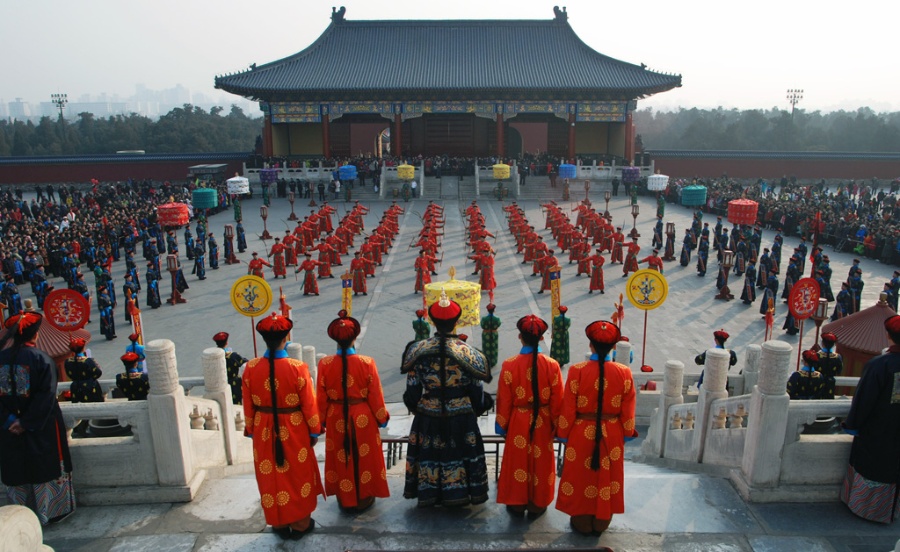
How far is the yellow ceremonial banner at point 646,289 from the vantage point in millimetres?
9133

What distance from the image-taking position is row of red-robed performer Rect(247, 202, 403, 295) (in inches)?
611

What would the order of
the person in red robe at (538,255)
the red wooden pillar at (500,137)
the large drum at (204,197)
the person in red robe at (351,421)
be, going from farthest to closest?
the red wooden pillar at (500,137), the large drum at (204,197), the person in red robe at (538,255), the person in red robe at (351,421)

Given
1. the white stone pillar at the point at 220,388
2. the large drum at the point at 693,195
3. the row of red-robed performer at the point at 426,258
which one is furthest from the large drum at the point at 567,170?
the white stone pillar at the point at 220,388

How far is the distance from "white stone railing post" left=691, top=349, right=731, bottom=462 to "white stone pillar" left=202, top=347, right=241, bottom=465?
14.4 feet

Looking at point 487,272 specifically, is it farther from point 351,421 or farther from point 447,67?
point 447,67

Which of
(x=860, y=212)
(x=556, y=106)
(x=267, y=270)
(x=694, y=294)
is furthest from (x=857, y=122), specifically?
(x=267, y=270)

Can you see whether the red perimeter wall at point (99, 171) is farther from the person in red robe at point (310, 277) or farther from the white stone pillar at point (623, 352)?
the white stone pillar at point (623, 352)

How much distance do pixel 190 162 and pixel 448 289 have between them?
33032mm

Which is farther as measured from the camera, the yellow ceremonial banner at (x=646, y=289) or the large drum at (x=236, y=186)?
the large drum at (x=236, y=186)

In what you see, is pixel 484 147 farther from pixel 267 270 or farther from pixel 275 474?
pixel 275 474

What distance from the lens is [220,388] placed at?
21.0 ft

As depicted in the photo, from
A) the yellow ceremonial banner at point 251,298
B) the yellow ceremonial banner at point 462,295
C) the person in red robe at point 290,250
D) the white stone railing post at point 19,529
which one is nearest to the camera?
the white stone railing post at point 19,529

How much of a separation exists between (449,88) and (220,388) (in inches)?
1196

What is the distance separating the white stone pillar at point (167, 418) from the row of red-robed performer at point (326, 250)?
9.55m
